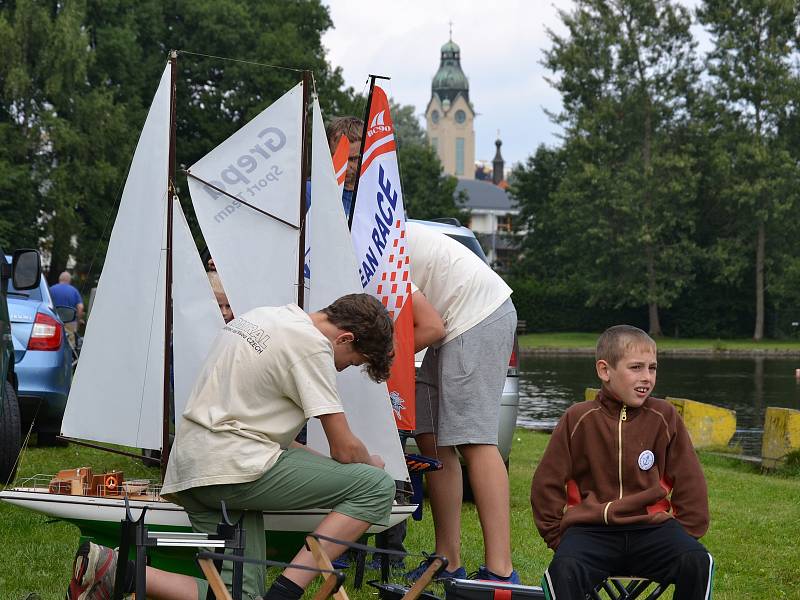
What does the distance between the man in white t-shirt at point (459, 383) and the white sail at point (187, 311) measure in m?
0.92

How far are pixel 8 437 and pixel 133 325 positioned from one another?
9.41 feet

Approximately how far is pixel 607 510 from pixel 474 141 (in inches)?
6774

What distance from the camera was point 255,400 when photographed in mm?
4438

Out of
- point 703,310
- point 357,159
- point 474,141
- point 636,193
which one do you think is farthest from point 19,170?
point 474,141

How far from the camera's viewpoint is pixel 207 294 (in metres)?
5.45

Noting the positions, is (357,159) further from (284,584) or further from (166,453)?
(284,584)

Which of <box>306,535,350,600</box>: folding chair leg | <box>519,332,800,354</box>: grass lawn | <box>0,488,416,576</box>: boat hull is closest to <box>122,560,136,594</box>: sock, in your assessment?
<box>0,488,416,576</box>: boat hull

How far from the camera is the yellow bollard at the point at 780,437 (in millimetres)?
11078

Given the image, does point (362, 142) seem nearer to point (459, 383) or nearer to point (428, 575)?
point (459, 383)

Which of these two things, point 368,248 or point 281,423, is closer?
point 281,423

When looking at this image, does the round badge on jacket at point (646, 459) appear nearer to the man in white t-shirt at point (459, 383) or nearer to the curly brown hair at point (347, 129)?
the man in white t-shirt at point (459, 383)

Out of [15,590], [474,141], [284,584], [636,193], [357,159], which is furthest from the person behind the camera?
[474,141]

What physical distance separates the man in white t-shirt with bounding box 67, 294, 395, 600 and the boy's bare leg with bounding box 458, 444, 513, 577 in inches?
34.0

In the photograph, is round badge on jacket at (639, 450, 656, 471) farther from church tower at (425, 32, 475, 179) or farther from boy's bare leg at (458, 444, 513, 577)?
church tower at (425, 32, 475, 179)
